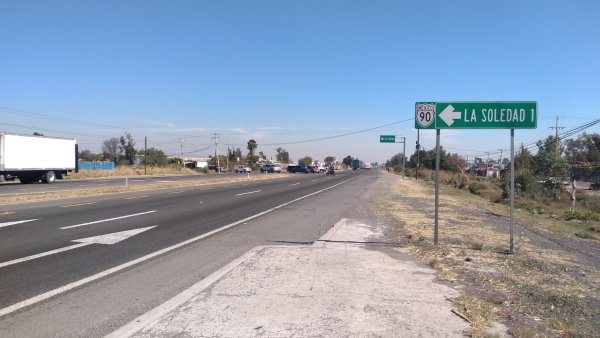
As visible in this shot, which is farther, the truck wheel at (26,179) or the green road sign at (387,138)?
the green road sign at (387,138)

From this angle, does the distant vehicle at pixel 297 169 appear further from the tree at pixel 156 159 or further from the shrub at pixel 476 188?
the shrub at pixel 476 188

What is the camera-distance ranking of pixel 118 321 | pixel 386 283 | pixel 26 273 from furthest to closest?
pixel 26 273 → pixel 386 283 → pixel 118 321

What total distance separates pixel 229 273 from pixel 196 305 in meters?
1.62

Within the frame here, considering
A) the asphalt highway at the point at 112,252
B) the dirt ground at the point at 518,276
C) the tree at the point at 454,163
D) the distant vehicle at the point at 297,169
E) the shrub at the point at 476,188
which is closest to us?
the dirt ground at the point at 518,276

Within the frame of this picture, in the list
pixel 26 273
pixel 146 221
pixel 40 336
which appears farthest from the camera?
pixel 146 221

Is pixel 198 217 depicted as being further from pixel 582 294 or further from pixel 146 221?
pixel 582 294

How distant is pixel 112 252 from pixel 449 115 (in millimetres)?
6887

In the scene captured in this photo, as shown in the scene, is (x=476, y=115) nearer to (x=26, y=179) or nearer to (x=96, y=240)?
(x=96, y=240)

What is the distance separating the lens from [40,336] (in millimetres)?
4570

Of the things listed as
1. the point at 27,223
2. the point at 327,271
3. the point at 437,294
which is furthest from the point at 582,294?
the point at 27,223

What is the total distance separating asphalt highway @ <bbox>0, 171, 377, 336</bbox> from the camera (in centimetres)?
538

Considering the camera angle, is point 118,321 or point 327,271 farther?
point 327,271

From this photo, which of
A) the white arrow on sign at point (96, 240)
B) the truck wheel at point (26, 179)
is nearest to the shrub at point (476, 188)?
the white arrow on sign at point (96, 240)

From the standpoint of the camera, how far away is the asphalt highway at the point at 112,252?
5379mm
